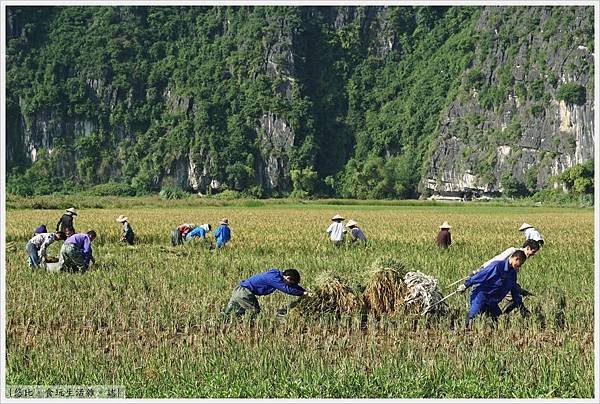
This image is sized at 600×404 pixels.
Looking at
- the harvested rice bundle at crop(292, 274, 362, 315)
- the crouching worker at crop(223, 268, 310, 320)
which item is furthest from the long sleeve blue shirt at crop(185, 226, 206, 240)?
the harvested rice bundle at crop(292, 274, 362, 315)

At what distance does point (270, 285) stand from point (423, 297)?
62.3 inches

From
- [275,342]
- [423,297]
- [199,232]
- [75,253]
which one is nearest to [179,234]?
[199,232]

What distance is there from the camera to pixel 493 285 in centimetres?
723

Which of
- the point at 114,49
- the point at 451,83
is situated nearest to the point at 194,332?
the point at 451,83

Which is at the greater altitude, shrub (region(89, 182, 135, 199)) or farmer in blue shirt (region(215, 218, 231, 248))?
farmer in blue shirt (region(215, 218, 231, 248))

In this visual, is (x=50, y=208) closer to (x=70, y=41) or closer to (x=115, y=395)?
(x=115, y=395)

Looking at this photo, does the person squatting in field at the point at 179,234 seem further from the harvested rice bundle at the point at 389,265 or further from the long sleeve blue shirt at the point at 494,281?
the long sleeve blue shirt at the point at 494,281

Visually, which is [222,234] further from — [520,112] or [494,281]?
[520,112]

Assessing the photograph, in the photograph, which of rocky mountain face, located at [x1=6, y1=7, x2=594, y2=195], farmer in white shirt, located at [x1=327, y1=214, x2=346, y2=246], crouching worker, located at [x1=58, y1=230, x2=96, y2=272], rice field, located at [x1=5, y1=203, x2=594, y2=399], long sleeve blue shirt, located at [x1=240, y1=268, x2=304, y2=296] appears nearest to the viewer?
rice field, located at [x1=5, y1=203, x2=594, y2=399]

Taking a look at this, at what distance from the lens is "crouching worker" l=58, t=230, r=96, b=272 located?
424 inches

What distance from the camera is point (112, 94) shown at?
121625 mm

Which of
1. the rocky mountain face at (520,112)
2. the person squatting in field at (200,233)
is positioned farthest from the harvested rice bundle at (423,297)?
the rocky mountain face at (520,112)

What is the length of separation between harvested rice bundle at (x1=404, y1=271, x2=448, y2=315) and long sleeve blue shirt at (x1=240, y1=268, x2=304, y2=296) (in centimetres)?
115

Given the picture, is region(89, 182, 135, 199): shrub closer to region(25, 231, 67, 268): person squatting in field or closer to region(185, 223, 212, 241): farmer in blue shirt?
region(185, 223, 212, 241): farmer in blue shirt
